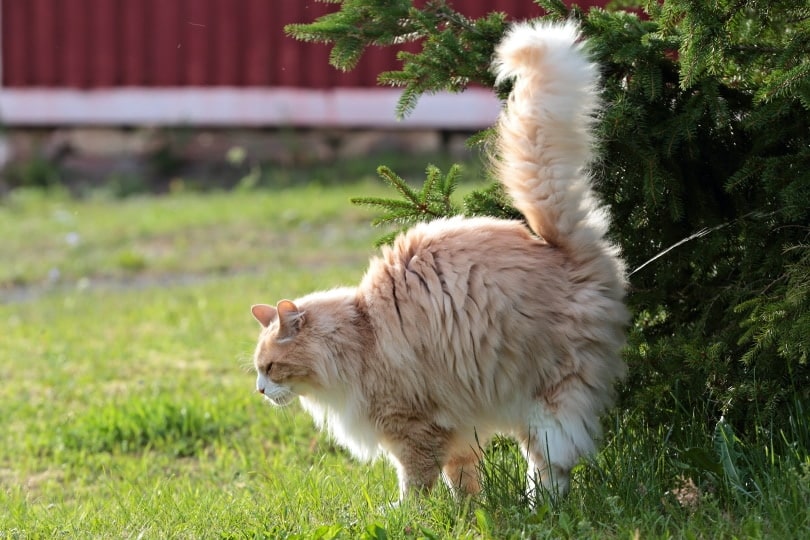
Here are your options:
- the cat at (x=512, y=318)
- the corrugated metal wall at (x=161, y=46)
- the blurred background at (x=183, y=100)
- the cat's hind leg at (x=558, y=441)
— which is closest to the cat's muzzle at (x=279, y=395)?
the cat at (x=512, y=318)

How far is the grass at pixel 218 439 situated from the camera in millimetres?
3711

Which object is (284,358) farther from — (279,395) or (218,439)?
(218,439)

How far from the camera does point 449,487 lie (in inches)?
165

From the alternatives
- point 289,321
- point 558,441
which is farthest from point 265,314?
point 558,441

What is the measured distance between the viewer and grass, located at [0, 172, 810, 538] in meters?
3.71

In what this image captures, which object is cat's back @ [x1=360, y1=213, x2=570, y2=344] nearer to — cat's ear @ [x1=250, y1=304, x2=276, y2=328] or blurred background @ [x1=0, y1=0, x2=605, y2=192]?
cat's ear @ [x1=250, y1=304, x2=276, y2=328]

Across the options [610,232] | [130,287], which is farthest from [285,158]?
[610,232]

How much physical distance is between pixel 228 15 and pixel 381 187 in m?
4.02

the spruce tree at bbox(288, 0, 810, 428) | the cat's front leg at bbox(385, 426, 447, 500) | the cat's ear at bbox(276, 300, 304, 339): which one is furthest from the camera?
the cat's ear at bbox(276, 300, 304, 339)

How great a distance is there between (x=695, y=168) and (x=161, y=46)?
11.6 metres

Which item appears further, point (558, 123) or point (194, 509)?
point (194, 509)

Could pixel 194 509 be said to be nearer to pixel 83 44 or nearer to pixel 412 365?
pixel 412 365

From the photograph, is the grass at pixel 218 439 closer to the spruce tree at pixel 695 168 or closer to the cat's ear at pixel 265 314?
the spruce tree at pixel 695 168

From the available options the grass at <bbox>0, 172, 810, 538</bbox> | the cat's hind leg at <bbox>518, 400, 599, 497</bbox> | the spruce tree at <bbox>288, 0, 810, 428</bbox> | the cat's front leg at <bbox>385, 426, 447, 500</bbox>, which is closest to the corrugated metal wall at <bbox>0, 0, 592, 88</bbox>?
→ the grass at <bbox>0, 172, 810, 538</bbox>
